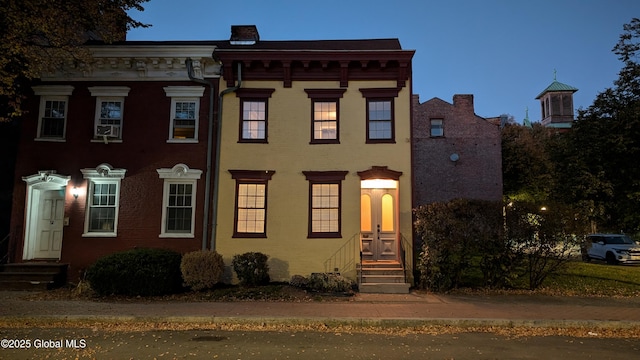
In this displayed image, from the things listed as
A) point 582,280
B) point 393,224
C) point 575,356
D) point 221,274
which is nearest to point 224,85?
point 221,274

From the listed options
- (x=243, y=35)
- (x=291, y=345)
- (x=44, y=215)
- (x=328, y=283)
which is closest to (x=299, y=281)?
(x=328, y=283)

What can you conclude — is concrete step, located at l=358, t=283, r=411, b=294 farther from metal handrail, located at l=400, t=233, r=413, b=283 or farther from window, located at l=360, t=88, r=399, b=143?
window, located at l=360, t=88, r=399, b=143

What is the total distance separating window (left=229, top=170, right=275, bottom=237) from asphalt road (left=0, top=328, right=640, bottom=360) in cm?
590

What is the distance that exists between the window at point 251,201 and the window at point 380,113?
152 inches

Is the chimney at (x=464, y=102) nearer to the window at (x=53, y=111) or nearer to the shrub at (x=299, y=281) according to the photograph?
the shrub at (x=299, y=281)

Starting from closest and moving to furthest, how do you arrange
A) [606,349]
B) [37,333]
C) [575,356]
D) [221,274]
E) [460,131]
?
[575,356], [606,349], [37,333], [221,274], [460,131]

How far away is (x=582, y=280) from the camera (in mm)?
14523

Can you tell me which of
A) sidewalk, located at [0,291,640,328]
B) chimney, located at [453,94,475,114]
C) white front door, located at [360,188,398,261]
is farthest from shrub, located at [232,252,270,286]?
chimney, located at [453,94,475,114]

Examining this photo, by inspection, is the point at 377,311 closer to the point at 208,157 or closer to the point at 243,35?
the point at 208,157

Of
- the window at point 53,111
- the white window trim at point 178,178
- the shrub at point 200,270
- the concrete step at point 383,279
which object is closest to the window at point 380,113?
the concrete step at point 383,279

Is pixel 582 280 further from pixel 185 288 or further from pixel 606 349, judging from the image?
pixel 185 288

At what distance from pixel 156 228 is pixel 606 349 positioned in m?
12.8

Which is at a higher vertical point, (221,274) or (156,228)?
(156,228)

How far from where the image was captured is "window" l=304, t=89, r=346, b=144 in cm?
1459
